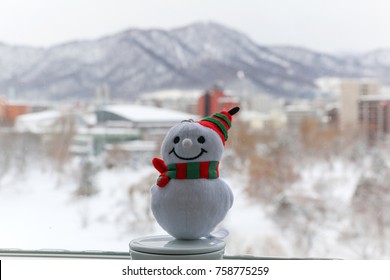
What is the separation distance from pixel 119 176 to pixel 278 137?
0.82 metres

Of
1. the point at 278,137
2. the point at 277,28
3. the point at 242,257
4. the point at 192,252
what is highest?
the point at 277,28

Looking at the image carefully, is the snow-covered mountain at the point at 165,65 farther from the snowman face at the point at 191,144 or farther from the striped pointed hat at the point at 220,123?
the snowman face at the point at 191,144

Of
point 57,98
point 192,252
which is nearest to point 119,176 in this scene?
point 57,98

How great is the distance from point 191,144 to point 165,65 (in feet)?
4.25

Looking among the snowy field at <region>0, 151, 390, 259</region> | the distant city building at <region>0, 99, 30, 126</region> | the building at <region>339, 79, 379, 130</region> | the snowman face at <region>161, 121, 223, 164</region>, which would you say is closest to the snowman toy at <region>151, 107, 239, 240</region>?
the snowman face at <region>161, 121, 223, 164</region>

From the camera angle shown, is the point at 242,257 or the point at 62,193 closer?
→ the point at 242,257

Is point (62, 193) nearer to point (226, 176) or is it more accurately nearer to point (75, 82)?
point (75, 82)

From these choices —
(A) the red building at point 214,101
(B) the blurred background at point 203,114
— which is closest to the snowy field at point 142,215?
(B) the blurred background at point 203,114

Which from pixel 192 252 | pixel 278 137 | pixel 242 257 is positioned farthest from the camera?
pixel 278 137

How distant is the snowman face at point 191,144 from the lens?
1.81 m

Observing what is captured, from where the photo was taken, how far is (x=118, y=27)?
2898mm

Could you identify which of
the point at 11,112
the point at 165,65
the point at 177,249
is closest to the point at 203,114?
the point at 165,65

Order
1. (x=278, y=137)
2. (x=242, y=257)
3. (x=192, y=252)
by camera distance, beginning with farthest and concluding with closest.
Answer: (x=278, y=137)
(x=242, y=257)
(x=192, y=252)

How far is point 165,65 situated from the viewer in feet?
9.91
